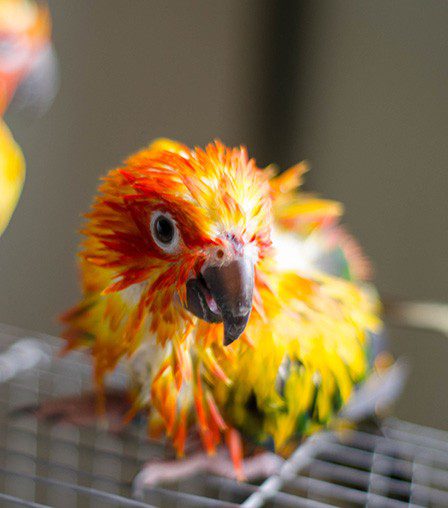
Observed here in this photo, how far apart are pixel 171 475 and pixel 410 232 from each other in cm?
75

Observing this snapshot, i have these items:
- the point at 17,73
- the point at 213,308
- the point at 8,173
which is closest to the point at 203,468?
the point at 213,308

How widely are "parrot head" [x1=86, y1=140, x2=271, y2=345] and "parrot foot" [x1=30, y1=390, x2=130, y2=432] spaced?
0.64ft

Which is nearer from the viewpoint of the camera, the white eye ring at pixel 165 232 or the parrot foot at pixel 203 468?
the white eye ring at pixel 165 232

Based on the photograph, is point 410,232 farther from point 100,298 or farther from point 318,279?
point 100,298

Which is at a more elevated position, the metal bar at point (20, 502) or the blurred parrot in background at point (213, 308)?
the blurred parrot in background at point (213, 308)

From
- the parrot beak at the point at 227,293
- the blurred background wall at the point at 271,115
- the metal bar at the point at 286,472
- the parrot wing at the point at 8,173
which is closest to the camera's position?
the parrot beak at the point at 227,293

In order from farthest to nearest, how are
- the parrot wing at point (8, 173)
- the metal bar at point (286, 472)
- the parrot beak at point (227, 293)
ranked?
the parrot wing at point (8, 173) → the metal bar at point (286, 472) → the parrot beak at point (227, 293)

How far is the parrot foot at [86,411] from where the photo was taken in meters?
0.62

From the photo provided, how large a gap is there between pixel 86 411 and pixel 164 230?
0.28 m

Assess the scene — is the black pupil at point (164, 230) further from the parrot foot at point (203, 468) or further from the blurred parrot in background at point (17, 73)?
the blurred parrot in background at point (17, 73)

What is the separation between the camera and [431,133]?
1112 mm

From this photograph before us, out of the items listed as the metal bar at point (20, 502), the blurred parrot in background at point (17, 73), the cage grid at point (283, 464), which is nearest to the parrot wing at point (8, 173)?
the blurred parrot in background at point (17, 73)

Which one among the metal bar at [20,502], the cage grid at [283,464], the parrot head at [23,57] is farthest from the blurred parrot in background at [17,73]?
the metal bar at [20,502]

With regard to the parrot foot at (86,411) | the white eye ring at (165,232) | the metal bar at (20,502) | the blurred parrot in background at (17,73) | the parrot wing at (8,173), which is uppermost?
the blurred parrot in background at (17,73)
